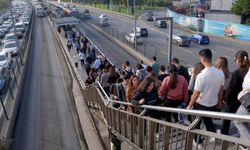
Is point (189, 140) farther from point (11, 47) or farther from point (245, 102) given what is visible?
point (11, 47)

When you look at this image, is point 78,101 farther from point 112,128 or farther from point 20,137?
point 112,128

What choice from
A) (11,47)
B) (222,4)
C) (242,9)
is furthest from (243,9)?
(11,47)

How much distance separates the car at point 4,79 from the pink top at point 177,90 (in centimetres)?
1609

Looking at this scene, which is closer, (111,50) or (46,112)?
(46,112)

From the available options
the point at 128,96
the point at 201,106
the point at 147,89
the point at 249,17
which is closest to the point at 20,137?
the point at 128,96

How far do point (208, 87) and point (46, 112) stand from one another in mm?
14882

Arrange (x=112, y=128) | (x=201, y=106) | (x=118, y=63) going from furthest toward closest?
(x=118, y=63), (x=112, y=128), (x=201, y=106)

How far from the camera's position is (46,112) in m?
18.6

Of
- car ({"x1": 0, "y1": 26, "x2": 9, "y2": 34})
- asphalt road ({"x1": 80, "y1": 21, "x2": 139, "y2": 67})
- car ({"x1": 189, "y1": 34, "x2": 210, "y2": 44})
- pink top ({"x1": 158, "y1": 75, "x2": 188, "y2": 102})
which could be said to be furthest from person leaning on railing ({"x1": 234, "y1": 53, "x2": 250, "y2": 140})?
car ({"x1": 0, "y1": 26, "x2": 9, "y2": 34})

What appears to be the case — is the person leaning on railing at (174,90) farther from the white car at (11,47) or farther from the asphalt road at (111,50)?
the white car at (11,47)

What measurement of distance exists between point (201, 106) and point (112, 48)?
32.8 metres

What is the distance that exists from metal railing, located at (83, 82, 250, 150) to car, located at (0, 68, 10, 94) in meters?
13.2

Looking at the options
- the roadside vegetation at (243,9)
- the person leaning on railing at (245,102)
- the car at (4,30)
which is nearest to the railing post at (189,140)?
the person leaning on railing at (245,102)

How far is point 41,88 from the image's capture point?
2394 cm
